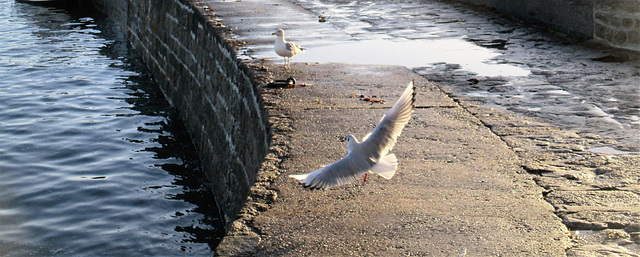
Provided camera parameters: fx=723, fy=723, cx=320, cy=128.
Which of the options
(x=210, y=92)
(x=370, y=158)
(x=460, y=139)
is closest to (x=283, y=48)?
(x=210, y=92)

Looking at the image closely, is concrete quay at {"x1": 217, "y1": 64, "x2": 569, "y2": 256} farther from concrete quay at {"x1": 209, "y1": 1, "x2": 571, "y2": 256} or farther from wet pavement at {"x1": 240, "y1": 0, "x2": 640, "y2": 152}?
wet pavement at {"x1": 240, "y1": 0, "x2": 640, "y2": 152}

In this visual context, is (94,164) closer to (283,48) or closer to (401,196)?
(283,48)

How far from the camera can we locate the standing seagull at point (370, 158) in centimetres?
442

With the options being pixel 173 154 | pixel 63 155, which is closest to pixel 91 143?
pixel 63 155

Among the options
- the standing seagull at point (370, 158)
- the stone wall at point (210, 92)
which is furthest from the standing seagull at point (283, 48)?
the standing seagull at point (370, 158)

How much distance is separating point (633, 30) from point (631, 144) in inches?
154

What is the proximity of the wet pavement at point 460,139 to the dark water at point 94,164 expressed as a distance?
2.03 metres

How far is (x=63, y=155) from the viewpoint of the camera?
11.0 meters

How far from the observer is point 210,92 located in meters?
10.8

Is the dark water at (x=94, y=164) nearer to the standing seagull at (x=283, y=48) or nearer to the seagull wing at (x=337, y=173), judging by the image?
the standing seagull at (x=283, y=48)

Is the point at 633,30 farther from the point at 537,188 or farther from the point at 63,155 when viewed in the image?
the point at 63,155

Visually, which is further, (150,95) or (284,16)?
(150,95)

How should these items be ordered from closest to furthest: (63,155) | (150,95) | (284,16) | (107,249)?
(107,249) < (63,155) < (284,16) < (150,95)

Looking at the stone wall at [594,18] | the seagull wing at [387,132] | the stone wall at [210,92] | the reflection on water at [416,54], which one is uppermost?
the seagull wing at [387,132]
